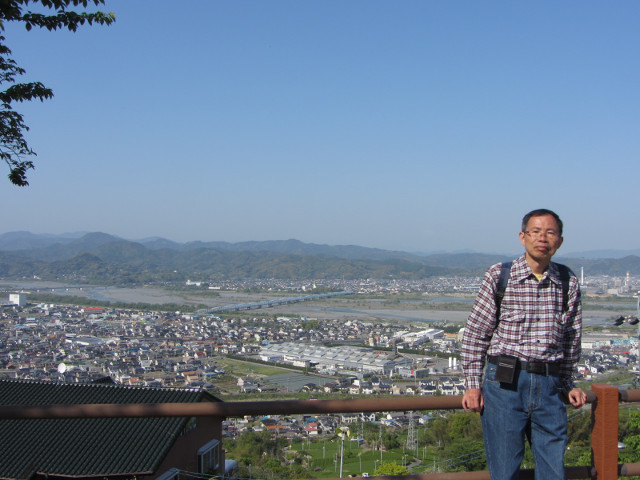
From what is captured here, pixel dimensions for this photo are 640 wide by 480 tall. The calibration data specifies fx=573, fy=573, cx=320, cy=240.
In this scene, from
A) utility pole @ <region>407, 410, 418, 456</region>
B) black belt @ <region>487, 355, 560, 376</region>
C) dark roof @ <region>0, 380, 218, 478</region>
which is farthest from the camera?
utility pole @ <region>407, 410, 418, 456</region>

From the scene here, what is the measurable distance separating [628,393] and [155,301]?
4618 cm

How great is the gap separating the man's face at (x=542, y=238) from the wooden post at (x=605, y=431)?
1.64 ft

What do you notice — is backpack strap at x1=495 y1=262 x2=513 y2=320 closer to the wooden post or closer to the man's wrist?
the man's wrist

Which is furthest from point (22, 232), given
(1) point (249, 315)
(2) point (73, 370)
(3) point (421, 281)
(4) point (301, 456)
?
(4) point (301, 456)

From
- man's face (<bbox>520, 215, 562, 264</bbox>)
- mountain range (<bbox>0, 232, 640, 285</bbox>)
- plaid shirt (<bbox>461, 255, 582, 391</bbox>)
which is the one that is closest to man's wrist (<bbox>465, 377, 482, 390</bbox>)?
plaid shirt (<bbox>461, 255, 582, 391</bbox>)

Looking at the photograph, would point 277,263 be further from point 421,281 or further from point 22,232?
point 22,232

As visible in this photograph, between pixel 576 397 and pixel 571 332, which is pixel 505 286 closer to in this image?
pixel 571 332

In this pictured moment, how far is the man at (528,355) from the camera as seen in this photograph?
1.63 metres

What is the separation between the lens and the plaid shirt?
1.63 m

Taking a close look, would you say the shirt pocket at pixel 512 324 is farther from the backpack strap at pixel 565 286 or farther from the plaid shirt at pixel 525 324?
the backpack strap at pixel 565 286

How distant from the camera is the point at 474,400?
1682 mm

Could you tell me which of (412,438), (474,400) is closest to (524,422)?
(474,400)

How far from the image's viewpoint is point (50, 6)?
326cm

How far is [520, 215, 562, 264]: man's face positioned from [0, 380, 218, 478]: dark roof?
9.74 feet
